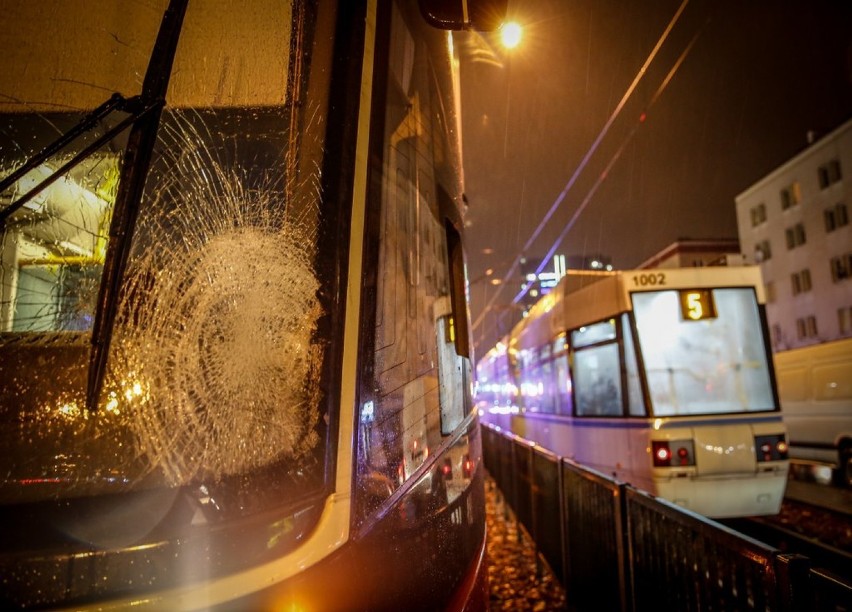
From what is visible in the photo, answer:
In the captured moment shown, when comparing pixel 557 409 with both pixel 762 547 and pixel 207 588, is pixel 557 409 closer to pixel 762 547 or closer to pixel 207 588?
pixel 762 547

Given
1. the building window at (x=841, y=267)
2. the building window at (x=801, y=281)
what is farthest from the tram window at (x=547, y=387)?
the building window at (x=801, y=281)

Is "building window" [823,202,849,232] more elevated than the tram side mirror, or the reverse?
"building window" [823,202,849,232]

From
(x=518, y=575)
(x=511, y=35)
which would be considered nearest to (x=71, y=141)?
(x=518, y=575)

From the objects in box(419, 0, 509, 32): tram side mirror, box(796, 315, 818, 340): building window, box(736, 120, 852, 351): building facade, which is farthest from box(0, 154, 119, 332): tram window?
box(796, 315, 818, 340): building window

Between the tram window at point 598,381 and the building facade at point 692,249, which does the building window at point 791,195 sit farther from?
the tram window at point 598,381

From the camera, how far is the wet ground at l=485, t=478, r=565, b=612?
16.5 ft

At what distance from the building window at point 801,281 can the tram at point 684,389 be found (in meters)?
32.7

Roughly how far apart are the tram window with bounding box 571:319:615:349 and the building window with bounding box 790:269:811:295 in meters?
32.9

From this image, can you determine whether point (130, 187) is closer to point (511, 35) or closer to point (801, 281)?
point (511, 35)

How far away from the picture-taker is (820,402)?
11.6 metres

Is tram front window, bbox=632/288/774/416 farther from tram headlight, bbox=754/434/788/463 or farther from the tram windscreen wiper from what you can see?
the tram windscreen wiper

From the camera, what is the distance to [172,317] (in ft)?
4.51

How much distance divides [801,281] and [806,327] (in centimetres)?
304

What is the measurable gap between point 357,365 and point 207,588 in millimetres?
599
